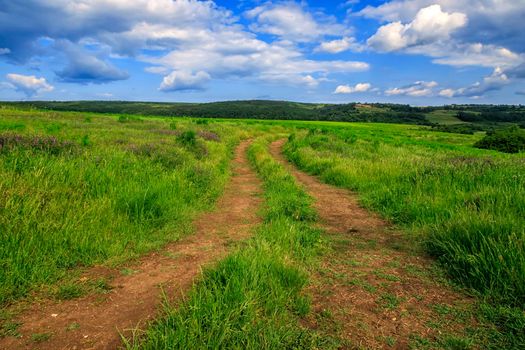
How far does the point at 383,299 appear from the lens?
4086 mm

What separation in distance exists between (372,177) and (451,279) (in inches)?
310

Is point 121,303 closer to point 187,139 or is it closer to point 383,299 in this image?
point 383,299

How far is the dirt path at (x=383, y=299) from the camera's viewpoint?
3.33 metres

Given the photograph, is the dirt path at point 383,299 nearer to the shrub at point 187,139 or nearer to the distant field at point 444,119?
the shrub at point 187,139

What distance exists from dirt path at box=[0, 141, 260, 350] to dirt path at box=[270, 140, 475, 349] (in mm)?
1693

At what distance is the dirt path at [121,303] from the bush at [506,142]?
41.0m

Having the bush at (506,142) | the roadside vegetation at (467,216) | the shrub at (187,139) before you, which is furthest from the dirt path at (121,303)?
the bush at (506,142)

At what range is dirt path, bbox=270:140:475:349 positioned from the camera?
10.9ft

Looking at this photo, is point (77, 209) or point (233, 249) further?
point (77, 209)

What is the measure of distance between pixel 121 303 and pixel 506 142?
44.8 meters

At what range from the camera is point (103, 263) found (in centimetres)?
499

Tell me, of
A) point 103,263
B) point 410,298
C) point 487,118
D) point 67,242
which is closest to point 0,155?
point 67,242

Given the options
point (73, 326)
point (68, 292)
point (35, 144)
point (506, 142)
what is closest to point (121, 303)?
point (73, 326)

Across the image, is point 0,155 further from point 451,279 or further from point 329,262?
point 451,279
